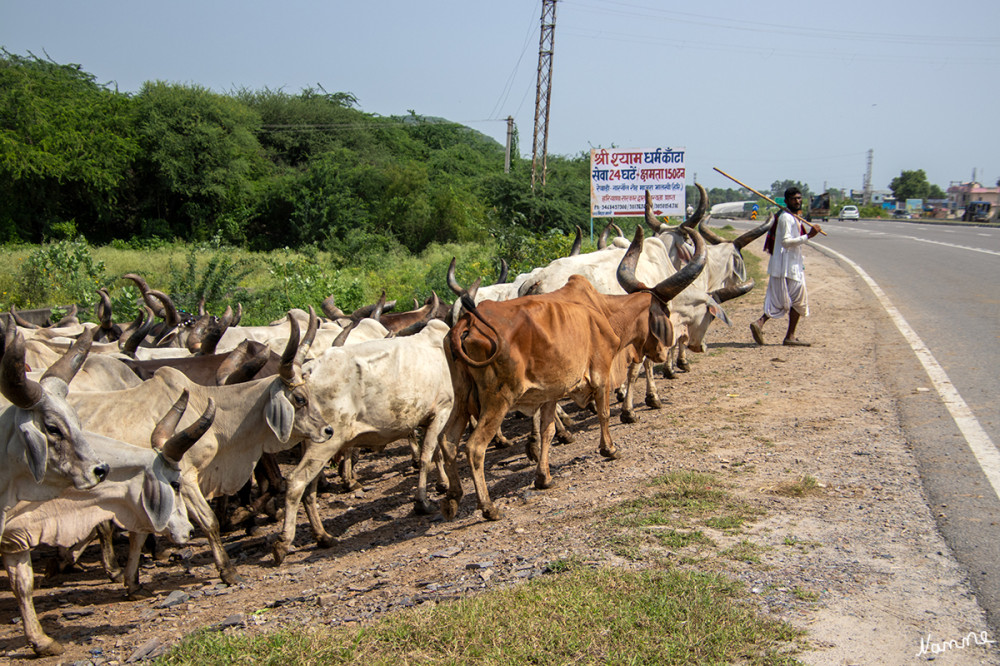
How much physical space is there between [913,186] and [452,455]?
97.7 metres

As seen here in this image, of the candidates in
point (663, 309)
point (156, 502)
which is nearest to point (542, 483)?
point (663, 309)

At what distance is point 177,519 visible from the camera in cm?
547

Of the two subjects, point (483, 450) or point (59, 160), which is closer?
point (483, 450)

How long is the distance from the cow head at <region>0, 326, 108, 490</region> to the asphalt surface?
16.5ft

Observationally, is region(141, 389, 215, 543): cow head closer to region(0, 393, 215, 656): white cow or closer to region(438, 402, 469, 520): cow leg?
region(0, 393, 215, 656): white cow

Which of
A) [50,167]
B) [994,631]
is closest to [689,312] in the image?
[994,631]

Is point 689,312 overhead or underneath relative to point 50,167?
underneath

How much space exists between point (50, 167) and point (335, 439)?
2873 centimetres

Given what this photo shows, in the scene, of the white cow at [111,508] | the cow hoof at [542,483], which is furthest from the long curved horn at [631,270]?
the white cow at [111,508]

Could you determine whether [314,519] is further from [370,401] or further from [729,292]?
[729,292]

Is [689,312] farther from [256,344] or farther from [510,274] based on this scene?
[510,274]

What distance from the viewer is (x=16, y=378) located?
480cm

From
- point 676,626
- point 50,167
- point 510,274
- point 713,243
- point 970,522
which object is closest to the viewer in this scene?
point 676,626

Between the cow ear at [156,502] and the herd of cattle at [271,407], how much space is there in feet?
0.04
